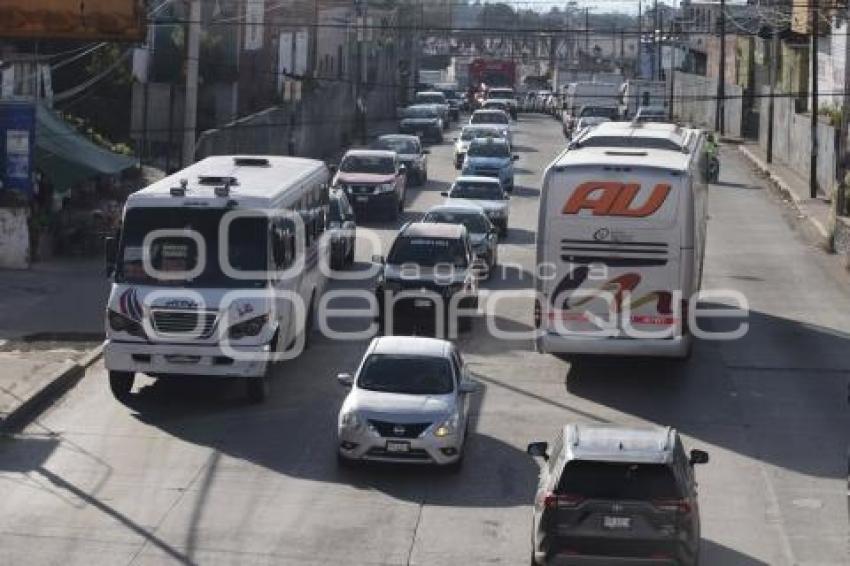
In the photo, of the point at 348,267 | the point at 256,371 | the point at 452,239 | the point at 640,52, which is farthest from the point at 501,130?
the point at 640,52

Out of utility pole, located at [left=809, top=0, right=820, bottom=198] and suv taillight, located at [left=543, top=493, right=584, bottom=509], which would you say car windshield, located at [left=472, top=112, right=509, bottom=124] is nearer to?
utility pole, located at [left=809, top=0, right=820, bottom=198]

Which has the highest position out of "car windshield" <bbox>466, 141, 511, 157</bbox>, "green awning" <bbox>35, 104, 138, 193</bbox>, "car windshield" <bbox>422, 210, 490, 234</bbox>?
"car windshield" <bbox>466, 141, 511, 157</bbox>

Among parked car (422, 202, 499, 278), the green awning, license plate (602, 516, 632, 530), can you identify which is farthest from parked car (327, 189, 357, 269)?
license plate (602, 516, 632, 530)

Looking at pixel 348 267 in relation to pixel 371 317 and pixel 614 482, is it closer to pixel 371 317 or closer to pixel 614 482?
pixel 371 317

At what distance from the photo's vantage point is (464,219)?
37.1m

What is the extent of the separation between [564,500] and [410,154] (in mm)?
40806

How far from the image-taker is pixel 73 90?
4716 centimetres

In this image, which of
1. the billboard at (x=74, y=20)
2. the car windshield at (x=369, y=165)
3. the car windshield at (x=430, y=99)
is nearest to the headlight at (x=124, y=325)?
the billboard at (x=74, y=20)

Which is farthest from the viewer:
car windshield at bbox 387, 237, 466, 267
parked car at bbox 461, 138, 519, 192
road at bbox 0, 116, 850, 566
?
parked car at bbox 461, 138, 519, 192

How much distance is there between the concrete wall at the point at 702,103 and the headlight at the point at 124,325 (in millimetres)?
60662

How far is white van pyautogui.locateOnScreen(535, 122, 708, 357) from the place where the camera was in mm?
24766

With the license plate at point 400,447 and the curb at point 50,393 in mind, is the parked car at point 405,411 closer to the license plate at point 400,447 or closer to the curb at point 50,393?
the license plate at point 400,447

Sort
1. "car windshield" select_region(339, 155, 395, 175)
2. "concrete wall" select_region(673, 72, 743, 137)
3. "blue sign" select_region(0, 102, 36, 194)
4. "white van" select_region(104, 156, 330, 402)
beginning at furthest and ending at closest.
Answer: "concrete wall" select_region(673, 72, 743, 137), "car windshield" select_region(339, 155, 395, 175), "blue sign" select_region(0, 102, 36, 194), "white van" select_region(104, 156, 330, 402)

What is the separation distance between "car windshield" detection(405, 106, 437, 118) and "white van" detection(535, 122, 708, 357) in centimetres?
5237
